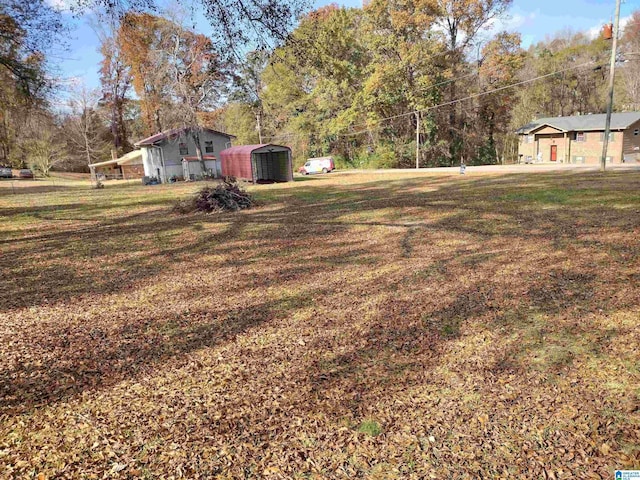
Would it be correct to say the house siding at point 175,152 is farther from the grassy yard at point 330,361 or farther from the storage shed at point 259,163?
the grassy yard at point 330,361

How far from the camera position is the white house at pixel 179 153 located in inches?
1229

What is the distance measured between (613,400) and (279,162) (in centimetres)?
2513

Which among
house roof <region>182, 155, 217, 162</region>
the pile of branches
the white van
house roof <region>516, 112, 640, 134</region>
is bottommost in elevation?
the pile of branches

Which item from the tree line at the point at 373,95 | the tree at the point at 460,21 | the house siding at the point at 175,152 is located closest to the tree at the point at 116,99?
the tree line at the point at 373,95

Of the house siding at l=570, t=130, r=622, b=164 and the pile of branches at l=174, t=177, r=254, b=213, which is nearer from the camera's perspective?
the pile of branches at l=174, t=177, r=254, b=213

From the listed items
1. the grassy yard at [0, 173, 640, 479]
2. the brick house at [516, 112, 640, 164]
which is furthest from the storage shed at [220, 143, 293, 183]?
the brick house at [516, 112, 640, 164]

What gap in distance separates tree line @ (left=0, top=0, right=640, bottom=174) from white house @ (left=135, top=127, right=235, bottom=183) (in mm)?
1618

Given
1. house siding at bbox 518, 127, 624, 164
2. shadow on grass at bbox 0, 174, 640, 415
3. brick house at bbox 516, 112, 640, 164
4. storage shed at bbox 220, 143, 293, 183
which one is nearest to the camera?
shadow on grass at bbox 0, 174, 640, 415

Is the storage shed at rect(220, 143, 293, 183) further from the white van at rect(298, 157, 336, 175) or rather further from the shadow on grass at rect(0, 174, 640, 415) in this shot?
the shadow on grass at rect(0, 174, 640, 415)

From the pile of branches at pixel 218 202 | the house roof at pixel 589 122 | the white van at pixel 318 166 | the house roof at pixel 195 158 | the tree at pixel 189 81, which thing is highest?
the tree at pixel 189 81

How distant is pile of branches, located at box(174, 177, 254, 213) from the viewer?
12.9m

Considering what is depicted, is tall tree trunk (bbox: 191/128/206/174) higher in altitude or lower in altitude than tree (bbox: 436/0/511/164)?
lower

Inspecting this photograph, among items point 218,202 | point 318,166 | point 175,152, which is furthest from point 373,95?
point 218,202

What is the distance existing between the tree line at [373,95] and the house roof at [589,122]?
159 inches
